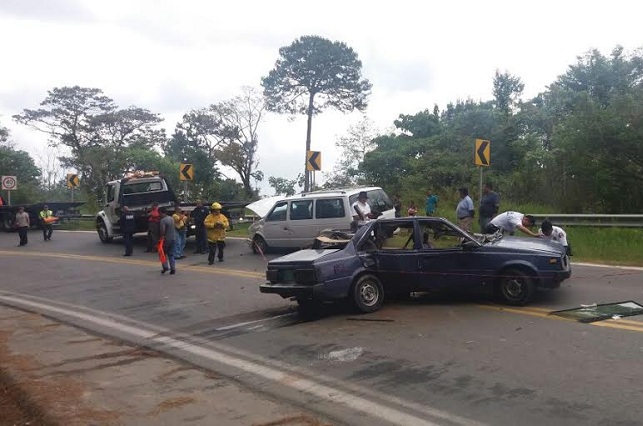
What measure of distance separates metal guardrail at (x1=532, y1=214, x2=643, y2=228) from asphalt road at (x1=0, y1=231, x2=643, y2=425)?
159 inches

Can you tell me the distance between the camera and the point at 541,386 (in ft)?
17.8

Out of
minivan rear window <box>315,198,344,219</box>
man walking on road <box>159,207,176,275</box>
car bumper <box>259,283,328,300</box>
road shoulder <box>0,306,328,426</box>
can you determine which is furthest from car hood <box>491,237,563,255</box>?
man walking on road <box>159,207,176,275</box>

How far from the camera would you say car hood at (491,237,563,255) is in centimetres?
873

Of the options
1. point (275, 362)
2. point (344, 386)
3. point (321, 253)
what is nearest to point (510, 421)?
point (344, 386)

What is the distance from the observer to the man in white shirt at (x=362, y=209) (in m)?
14.6

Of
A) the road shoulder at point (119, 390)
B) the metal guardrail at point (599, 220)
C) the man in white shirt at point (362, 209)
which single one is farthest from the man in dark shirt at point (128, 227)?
the metal guardrail at point (599, 220)

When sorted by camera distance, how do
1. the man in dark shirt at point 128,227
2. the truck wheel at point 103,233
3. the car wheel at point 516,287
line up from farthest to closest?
the truck wheel at point 103,233 < the man in dark shirt at point 128,227 < the car wheel at point 516,287

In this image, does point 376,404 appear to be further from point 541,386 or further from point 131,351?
point 131,351

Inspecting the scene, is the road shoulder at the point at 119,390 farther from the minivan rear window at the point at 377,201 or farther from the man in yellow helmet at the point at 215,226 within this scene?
the minivan rear window at the point at 377,201

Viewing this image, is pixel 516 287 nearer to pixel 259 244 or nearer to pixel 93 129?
pixel 259 244

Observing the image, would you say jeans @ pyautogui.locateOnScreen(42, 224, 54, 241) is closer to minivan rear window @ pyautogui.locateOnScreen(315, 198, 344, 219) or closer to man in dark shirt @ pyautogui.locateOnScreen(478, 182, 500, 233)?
minivan rear window @ pyautogui.locateOnScreen(315, 198, 344, 219)

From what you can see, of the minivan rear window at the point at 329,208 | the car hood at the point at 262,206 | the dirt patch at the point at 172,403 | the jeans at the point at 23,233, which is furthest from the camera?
the jeans at the point at 23,233

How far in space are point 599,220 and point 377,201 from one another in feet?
19.8

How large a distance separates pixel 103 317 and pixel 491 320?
6175mm
